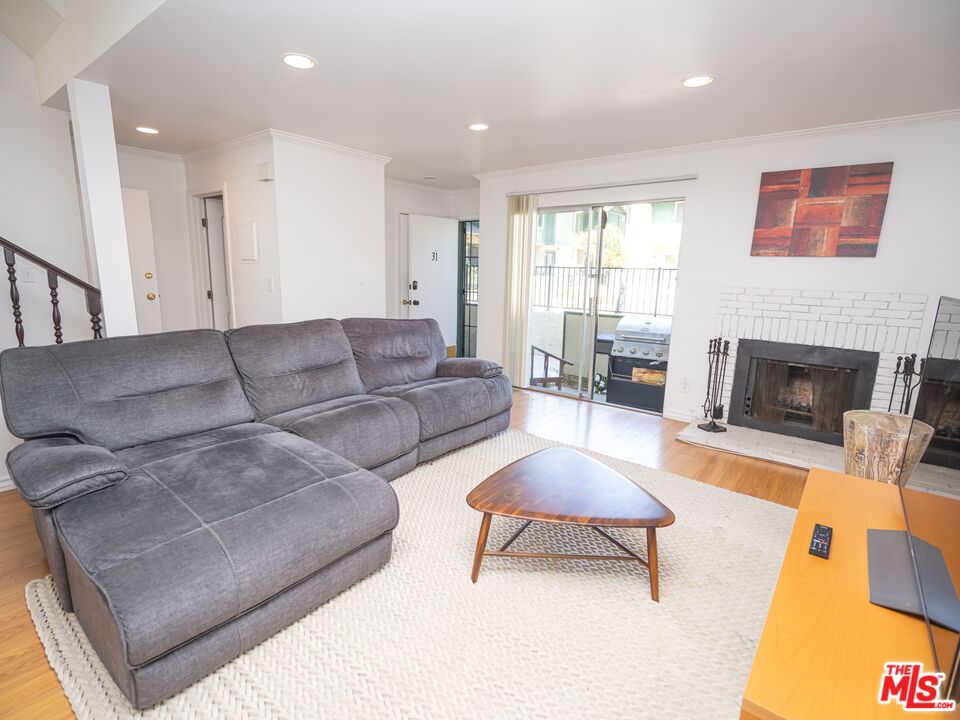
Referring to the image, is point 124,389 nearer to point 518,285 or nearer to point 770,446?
point 518,285

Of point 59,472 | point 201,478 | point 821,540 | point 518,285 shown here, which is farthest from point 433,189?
point 821,540

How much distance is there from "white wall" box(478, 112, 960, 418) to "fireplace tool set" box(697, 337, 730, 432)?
89 mm

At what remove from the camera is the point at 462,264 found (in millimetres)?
6500

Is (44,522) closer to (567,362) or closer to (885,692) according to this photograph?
(885,692)

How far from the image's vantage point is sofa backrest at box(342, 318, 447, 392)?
327 centimetres

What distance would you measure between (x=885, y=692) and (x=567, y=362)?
4.19 metres

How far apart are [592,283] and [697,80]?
2.26 meters

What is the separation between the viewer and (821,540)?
4.64 ft

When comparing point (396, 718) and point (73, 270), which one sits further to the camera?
point (73, 270)

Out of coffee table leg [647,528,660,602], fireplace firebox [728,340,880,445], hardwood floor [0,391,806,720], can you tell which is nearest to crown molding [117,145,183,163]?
hardwood floor [0,391,806,720]

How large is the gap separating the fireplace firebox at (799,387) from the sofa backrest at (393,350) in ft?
8.39

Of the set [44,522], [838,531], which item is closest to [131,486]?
[44,522]

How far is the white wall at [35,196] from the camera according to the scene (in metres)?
3.01

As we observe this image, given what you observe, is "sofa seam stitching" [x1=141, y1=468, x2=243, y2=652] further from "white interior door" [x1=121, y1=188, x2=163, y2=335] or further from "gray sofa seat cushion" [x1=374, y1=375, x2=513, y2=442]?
"white interior door" [x1=121, y1=188, x2=163, y2=335]
